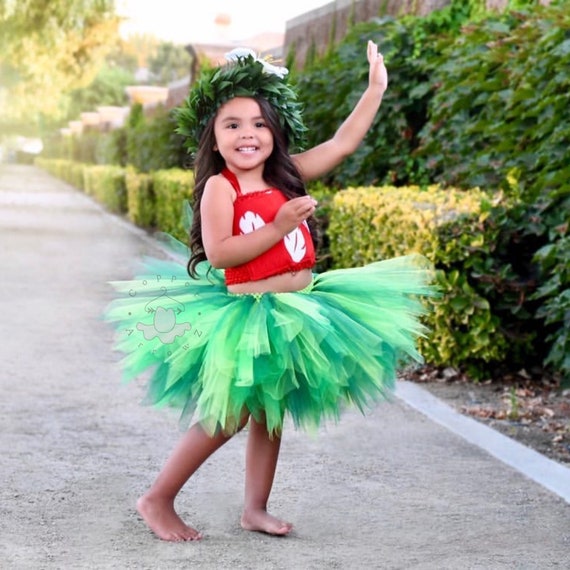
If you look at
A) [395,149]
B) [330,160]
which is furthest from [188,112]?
[395,149]

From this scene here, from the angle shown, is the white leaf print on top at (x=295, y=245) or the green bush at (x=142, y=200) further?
the green bush at (x=142, y=200)

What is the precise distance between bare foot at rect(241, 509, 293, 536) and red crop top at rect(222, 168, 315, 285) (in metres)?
0.80

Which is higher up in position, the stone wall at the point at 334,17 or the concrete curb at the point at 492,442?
the stone wall at the point at 334,17

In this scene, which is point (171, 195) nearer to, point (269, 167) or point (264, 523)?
point (269, 167)

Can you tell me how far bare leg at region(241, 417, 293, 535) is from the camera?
4078 mm

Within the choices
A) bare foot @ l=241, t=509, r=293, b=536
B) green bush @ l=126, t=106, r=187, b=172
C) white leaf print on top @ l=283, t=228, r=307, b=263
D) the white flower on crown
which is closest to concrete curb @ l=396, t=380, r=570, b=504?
bare foot @ l=241, t=509, r=293, b=536

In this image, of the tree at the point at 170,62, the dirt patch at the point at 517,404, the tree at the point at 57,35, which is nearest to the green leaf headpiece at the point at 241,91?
the dirt patch at the point at 517,404

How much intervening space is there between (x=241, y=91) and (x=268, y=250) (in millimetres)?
534

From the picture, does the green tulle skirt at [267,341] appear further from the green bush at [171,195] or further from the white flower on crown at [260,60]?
the green bush at [171,195]

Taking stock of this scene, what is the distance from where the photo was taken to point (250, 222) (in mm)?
4004

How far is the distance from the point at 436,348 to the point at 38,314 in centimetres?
383

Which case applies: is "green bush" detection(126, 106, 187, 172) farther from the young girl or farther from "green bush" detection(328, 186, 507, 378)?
the young girl

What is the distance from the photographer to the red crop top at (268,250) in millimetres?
3988

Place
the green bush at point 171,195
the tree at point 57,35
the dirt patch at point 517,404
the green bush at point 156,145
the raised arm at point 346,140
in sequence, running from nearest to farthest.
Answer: the raised arm at point 346,140
the dirt patch at point 517,404
the green bush at point 171,195
the green bush at point 156,145
the tree at point 57,35
